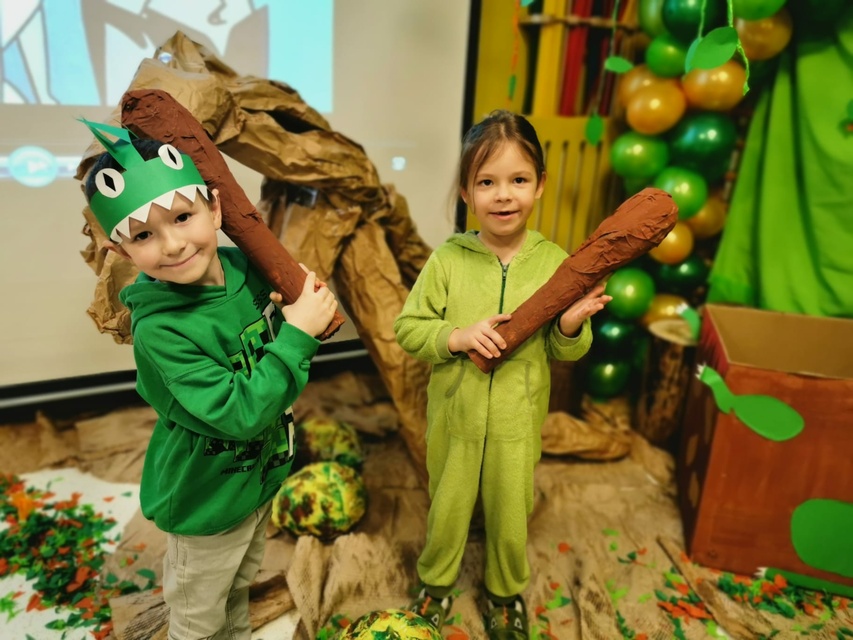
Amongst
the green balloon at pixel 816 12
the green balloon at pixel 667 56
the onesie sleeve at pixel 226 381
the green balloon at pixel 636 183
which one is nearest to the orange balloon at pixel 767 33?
the green balloon at pixel 816 12

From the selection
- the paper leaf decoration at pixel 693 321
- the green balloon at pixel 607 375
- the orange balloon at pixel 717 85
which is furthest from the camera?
the green balloon at pixel 607 375

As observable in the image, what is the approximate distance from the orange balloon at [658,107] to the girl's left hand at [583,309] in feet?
3.92

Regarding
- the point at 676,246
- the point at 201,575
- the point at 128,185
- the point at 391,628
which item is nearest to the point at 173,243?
the point at 128,185

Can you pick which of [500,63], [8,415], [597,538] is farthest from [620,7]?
[8,415]

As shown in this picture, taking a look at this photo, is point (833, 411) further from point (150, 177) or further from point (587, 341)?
point (150, 177)

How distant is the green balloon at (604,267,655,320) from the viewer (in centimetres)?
232

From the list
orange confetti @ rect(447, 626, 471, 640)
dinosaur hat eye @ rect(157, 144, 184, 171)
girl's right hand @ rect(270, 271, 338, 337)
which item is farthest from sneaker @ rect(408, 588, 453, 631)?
dinosaur hat eye @ rect(157, 144, 184, 171)

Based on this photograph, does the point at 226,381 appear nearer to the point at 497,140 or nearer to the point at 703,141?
the point at 497,140

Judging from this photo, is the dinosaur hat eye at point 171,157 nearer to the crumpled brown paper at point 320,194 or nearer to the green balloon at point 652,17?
the crumpled brown paper at point 320,194

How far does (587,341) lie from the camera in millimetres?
1307

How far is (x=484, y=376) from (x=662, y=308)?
4.60 ft

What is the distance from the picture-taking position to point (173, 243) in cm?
100

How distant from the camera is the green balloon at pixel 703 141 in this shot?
2127 millimetres

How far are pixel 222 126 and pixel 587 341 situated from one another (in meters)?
1.10
